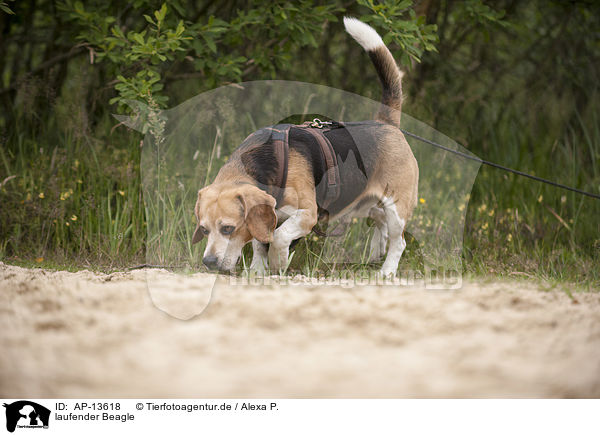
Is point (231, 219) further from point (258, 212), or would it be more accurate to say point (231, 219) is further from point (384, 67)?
point (384, 67)

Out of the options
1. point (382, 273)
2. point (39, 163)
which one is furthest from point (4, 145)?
A: point (382, 273)

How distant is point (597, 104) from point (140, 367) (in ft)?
23.6

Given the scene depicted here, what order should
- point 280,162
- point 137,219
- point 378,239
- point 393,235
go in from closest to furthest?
point 280,162 → point 393,235 → point 378,239 → point 137,219

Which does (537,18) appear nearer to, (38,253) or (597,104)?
(597,104)

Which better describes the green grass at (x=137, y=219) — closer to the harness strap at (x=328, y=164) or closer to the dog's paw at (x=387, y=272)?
the dog's paw at (x=387, y=272)

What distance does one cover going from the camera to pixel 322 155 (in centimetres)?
353

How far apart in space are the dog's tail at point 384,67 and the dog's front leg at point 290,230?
1159 millimetres

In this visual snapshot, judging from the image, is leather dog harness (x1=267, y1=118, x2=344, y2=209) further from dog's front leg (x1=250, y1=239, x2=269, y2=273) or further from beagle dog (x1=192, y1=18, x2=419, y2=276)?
dog's front leg (x1=250, y1=239, x2=269, y2=273)

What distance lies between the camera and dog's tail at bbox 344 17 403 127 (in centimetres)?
375

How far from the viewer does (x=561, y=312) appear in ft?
8.33
